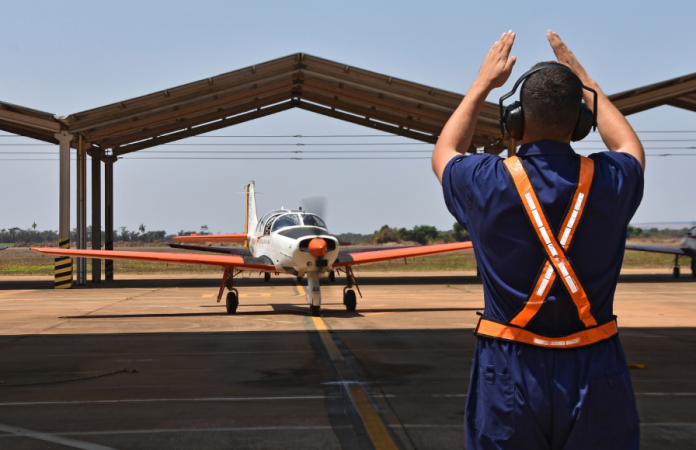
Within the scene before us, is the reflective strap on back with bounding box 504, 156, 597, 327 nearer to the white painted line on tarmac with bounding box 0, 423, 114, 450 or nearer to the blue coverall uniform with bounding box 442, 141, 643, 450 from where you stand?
the blue coverall uniform with bounding box 442, 141, 643, 450

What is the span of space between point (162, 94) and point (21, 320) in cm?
1247

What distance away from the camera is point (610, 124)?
2.54 m

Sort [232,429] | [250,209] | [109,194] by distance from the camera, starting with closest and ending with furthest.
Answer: [232,429] < [250,209] < [109,194]

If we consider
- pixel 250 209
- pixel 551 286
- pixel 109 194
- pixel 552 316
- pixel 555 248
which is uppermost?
pixel 109 194

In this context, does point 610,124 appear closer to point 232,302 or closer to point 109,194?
point 232,302

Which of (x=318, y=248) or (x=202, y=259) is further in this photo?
(x=202, y=259)

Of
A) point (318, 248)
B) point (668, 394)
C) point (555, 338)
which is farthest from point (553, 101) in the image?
point (318, 248)

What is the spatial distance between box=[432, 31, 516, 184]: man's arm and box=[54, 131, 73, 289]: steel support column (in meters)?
24.8

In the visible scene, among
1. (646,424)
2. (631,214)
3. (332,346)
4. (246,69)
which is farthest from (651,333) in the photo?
(246,69)

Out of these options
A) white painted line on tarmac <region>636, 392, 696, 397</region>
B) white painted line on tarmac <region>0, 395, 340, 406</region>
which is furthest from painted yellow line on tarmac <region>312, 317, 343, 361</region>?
white painted line on tarmac <region>636, 392, 696, 397</region>

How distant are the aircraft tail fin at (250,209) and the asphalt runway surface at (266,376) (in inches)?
510

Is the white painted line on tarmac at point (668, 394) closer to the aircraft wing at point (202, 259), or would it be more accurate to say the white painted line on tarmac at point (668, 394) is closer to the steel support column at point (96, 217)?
the aircraft wing at point (202, 259)

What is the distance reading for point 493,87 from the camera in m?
2.57

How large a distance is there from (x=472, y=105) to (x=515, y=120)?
18cm
